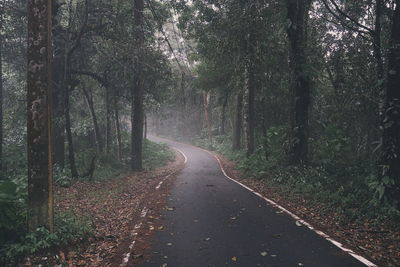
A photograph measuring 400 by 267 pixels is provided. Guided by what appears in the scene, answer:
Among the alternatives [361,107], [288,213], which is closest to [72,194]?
[288,213]

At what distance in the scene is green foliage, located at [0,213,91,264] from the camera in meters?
6.49

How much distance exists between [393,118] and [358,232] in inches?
126

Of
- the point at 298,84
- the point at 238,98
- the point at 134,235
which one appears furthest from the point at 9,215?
the point at 238,98

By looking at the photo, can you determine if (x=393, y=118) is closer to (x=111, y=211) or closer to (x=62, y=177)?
(x=111, y=211)

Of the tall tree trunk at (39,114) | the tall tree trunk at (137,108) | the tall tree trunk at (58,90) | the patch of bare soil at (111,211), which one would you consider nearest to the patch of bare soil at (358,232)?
the patch of bare soil at (111,211)

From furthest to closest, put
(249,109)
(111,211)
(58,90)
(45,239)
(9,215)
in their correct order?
(249,109) < (58,90) < (111,211) < (45,239) < (9,215)

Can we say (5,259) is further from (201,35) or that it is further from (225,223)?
(201,35)

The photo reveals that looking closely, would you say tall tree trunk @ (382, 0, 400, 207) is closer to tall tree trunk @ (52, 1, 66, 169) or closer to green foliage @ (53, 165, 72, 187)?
green foliage @ (53, 165, 72, 187)

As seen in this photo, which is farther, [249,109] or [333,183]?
[249,109]

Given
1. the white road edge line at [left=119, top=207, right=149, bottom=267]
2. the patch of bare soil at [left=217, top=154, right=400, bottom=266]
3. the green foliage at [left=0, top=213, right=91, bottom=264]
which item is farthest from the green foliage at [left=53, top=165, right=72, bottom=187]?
the patch of bare soil at [left=217, top=154, right=400, bottom=266]

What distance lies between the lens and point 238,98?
3027 cm

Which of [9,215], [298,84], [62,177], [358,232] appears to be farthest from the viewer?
[62,177]

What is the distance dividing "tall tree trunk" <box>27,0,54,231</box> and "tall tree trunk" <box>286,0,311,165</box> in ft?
34.6

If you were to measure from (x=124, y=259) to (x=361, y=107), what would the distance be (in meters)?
15.1
